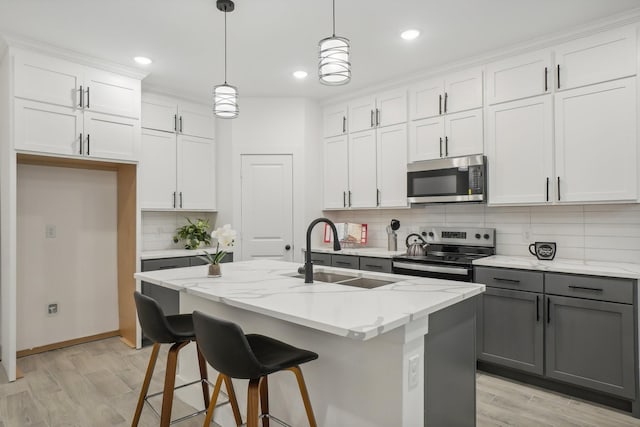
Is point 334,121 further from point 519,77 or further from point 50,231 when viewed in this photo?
point 50,231

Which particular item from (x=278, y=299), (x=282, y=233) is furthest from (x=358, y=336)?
(x=282, y=233)

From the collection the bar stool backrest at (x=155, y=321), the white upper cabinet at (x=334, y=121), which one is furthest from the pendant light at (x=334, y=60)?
the white upper cabinet at (x=334, y=121)

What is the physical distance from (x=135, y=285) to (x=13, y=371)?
1116 millimetres

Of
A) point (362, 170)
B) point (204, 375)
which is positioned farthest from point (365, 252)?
point (204, 375)

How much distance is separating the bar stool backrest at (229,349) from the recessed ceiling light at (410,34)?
8.44ft

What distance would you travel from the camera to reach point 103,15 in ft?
9.14

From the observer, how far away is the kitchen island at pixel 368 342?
5.08 ft

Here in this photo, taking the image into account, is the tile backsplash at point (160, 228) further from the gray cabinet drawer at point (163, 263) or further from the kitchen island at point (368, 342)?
the kitchen island at point (368, 342)

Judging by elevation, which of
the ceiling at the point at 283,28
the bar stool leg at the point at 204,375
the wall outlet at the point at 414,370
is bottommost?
the bar stool leg at the point at 204,375

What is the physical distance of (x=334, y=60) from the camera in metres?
1.93

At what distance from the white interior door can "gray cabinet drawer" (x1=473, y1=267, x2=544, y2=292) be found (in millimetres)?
2171

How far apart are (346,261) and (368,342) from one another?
96.8 inches

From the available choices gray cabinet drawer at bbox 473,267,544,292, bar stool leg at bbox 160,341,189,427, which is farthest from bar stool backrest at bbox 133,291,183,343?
gray cabinet drawer at bbox 473,267,544,292

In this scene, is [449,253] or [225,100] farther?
[449,253]
